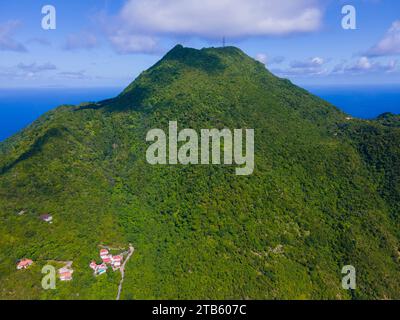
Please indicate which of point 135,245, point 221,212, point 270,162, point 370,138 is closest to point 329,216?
point 270,162

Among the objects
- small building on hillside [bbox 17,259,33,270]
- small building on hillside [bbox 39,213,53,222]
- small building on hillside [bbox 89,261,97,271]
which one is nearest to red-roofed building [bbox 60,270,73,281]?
small building on hillside [bbox 89,261,97,271]

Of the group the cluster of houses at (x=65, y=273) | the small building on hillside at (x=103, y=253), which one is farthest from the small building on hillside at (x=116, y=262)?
the cluster of houses at (x=65, y=273)

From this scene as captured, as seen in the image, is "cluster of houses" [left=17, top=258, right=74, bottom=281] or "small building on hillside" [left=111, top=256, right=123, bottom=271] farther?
"small building on hillside" [left=111, top=256, right=123, bottom=271]

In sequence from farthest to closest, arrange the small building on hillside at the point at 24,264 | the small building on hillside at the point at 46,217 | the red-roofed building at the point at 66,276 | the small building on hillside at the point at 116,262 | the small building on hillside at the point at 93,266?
the small building on hillside at the point at 46,217 < the small building on hillside at the point at 116,262 < the small building on hillside at the point at 93,266 < the small building on hillside at the point at 24,264 < the red-roofed building at the point at 66,276

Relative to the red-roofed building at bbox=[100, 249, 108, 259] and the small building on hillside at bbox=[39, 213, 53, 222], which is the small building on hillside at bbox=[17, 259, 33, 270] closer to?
the small building on hillside at bbox=[39, 213, 53, 222]

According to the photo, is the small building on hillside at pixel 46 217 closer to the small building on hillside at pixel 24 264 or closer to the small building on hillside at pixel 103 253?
the small building on hillside at pixel 24 264

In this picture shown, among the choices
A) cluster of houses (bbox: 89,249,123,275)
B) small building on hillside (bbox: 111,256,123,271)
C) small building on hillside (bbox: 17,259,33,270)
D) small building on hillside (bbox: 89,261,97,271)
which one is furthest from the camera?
small building on hillside (bbox: 111,256,123,271)

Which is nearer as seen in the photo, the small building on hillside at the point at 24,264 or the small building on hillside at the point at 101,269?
the small building on hillside at the point at 24,264
